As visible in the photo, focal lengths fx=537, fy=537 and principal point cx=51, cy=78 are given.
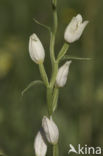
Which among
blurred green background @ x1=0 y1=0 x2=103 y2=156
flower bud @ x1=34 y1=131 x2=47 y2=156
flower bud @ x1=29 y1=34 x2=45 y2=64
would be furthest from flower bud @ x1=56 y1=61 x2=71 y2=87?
blurred green background @ x1=0 y1=0 x2=103 y2=156

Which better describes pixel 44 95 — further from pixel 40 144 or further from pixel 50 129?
pixel 50 129

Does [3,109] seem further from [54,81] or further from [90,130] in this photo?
[54,81]

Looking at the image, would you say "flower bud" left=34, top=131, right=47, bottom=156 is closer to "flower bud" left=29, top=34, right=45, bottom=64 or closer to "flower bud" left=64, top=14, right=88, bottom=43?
"flower bud" left=29, top=34, right=45, bottom=64

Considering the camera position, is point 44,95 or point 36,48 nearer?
point 36,48

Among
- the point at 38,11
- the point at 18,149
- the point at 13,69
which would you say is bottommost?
the point at 18,149

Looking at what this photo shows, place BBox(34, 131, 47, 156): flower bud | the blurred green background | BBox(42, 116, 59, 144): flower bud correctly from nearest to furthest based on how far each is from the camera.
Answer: BBox(42, 116, 59, 144): flower bud < BBox(34, 131, 47, 156): flower bud < the blurred green background

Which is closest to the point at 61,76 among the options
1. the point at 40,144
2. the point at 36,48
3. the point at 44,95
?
the point at 36,48

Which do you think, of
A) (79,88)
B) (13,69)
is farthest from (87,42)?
(13,69)

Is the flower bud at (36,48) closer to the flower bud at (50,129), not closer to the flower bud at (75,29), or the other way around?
the flower bud at (75,29)
